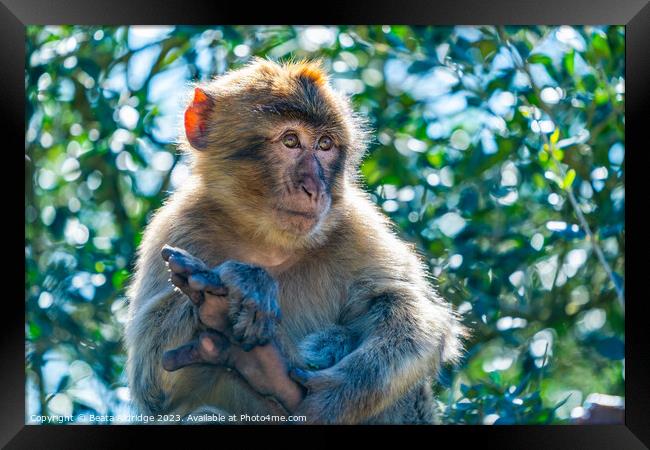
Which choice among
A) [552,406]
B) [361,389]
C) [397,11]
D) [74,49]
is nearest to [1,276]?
[361,389]

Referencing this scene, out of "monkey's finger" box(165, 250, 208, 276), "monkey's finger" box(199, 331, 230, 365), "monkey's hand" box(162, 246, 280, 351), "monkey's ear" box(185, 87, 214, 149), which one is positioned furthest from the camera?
"monkey's ear" box(185, 87, 214, 149)

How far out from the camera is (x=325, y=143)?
20.3 feet

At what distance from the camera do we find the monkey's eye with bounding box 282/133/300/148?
6070 millimetres

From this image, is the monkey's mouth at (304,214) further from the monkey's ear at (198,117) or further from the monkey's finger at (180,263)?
the monkey's finger at (180,263)

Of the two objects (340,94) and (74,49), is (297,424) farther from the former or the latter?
(74,49)

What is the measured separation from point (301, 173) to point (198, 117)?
1.07 m

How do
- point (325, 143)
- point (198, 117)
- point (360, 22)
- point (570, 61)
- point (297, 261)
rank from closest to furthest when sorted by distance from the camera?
point (360, 22)
point (325, 143)
point (297, 261)
point (198, 117)
point (570, 61)

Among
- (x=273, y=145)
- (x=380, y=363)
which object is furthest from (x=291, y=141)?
(x=380, y=363)

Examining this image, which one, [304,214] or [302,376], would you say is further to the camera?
[304,214]

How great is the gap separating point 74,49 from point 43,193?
1131 millimetres

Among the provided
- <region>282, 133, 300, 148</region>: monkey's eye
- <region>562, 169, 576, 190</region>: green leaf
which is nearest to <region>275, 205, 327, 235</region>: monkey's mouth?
<region>282, 133, 300, 148</region>: monkey's eye

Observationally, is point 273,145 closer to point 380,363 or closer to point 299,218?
point 299,218

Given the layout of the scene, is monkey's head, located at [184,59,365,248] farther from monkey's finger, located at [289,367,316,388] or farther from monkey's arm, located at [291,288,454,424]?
monkey's finger, located at [289,367,316,388]

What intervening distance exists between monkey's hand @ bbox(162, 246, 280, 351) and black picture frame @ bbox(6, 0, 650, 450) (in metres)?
0.68
